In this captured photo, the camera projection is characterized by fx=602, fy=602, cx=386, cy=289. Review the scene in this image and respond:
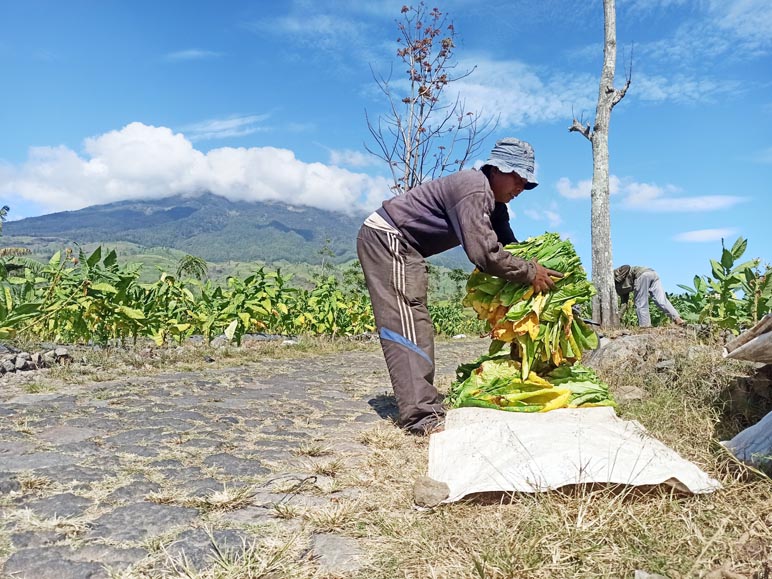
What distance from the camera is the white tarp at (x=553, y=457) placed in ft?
8.02

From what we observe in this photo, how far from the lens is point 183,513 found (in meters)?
2.44

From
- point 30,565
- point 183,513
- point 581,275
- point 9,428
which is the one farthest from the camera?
point 581,275

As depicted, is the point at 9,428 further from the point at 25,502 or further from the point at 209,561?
the point at 209,561

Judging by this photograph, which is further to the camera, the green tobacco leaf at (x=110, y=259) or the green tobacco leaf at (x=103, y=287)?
the green tobacco leaf at (x=110, y=259)

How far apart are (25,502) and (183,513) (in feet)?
2.24

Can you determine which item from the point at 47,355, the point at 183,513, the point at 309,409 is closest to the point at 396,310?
the point at 309,409

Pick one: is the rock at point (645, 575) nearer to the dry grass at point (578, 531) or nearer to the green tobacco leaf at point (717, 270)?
the dry grass at point (578, 531)

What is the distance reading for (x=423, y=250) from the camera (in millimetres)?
4406

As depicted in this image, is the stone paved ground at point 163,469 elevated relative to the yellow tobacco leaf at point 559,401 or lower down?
lower down

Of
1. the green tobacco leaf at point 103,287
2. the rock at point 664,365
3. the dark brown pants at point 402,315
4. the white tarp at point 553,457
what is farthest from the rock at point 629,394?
the green tobacco leaf at point 103,287

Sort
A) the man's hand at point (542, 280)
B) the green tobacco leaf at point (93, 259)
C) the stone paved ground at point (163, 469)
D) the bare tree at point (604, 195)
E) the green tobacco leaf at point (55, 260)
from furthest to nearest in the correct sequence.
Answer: the bare tree at point (604, 195) → the green tobacco leaf at point (55, 260) → the green tobacco leaf at point (93, 259) → the man's hand at point (542, 280) → the stone paved ground at point (163, 469)

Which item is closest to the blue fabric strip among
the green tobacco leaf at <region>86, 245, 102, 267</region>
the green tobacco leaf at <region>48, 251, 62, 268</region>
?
the green tobacco leaf at <region>86, 245, 102, 267</region>

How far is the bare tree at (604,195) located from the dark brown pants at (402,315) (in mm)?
7160

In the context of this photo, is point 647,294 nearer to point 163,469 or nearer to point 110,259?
point 110,259
